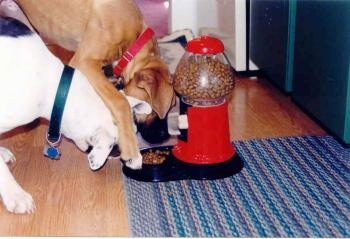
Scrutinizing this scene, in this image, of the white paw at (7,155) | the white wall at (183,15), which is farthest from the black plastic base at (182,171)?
the white wall at (183,15)

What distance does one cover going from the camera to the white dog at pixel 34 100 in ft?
5.51

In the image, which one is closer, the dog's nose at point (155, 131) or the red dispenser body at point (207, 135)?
the red dispenser body at point (207, 135)

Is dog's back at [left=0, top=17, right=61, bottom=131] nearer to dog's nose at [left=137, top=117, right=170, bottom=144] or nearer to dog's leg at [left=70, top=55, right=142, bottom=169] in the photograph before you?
dog's leg at [left=70, top=55, right=142, bottom=169]

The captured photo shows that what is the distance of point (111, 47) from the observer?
6.68 ft

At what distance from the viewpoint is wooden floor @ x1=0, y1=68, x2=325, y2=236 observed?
1.63 m

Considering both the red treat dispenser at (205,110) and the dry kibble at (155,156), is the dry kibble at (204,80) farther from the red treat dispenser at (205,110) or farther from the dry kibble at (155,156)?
the dry kibble at (155,156)

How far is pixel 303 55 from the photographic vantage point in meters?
2.26

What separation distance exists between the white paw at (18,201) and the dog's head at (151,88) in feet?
1.66

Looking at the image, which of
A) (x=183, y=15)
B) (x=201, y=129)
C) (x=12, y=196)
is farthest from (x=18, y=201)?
(x=183, y=15)

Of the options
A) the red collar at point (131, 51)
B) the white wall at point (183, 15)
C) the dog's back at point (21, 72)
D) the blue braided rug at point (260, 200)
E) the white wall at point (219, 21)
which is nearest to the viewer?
the blue braided rug at point (260, 200)

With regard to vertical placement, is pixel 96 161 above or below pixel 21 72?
below

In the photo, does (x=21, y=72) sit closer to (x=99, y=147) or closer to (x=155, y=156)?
(x=99, y=147)

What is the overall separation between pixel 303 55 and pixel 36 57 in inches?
42.8

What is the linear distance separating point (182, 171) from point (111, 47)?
52cm
